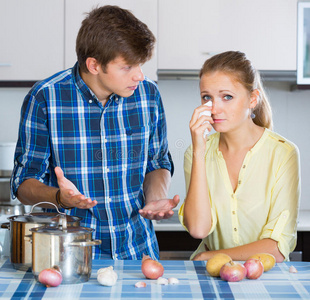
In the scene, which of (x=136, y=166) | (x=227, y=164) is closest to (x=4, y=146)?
(x=136, y=166)

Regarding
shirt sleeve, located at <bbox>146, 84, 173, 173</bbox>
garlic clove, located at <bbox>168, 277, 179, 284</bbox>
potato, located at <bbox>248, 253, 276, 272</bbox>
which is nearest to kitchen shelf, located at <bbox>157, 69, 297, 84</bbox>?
shirt sleeve, located at <bbox>146, 84, 173, 173</bbox>

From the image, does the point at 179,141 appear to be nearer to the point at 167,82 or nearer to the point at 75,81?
the point at 167,82

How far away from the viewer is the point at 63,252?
4.16ft

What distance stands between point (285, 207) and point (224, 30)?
1419mm

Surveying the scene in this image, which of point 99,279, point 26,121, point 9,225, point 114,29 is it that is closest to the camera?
point 99,279

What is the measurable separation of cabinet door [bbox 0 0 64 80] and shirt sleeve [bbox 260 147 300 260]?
1524mm

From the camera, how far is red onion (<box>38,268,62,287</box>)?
1240mm

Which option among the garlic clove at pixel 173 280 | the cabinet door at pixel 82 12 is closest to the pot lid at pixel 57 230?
the garlic clove at pixel 173 280

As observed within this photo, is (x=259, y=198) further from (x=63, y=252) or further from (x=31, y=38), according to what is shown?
(x=31, y=38)

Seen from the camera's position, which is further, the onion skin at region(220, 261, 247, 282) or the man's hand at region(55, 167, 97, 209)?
the man's hand at region(55, 167, 97, 209)

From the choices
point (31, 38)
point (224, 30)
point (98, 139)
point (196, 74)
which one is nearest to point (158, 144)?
point (98, 139)

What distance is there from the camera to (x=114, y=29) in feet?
5.49

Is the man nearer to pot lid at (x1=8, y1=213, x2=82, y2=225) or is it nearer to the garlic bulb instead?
pot lid at (x1=8, y1=213, x2=82, y2=225)

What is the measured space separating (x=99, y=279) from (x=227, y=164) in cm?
70
